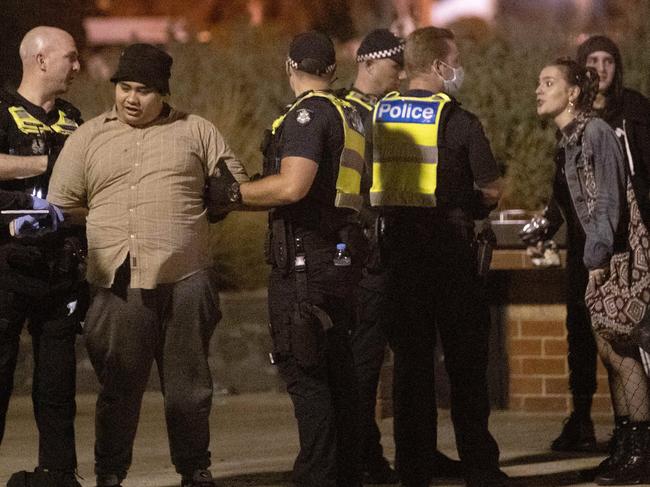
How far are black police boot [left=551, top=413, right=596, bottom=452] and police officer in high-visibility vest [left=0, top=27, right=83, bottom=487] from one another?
280 centimetres

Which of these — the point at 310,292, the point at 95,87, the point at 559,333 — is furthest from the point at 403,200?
the point at 95,87

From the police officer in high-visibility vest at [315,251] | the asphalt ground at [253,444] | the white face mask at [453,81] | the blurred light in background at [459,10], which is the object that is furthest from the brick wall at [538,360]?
the blurred light in background at [459,10]

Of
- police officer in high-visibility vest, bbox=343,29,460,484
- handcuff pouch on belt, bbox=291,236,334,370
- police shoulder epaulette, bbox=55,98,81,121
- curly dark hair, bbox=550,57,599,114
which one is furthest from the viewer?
curly dark hair, bbox=550,57,599,114

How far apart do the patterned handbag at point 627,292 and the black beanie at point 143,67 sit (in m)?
2.21

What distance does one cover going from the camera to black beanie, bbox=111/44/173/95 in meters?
7.09

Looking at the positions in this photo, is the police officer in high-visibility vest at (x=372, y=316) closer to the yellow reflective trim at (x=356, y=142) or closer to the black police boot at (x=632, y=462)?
the yellow reflective trim at (x=356, y=142)

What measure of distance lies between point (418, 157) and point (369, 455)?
5.05 ft

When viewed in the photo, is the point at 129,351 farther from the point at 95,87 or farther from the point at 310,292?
the point at 95,87

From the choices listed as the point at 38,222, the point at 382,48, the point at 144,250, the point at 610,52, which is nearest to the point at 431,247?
the point at 144,250

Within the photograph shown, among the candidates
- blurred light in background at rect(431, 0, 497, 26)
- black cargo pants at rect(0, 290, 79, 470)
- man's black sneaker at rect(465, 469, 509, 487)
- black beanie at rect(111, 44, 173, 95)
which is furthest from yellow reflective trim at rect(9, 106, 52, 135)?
blurred light in background at rect(431, 0, 497, 26)

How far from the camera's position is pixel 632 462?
7.85 m

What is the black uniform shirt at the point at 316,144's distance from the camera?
6867 mm

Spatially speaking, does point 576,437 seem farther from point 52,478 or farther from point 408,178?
point 52,478

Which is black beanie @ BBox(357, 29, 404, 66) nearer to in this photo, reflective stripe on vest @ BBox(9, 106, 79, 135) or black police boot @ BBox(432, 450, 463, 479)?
reflective stripe on vest @ BBox(9, 106, 79, 135)
